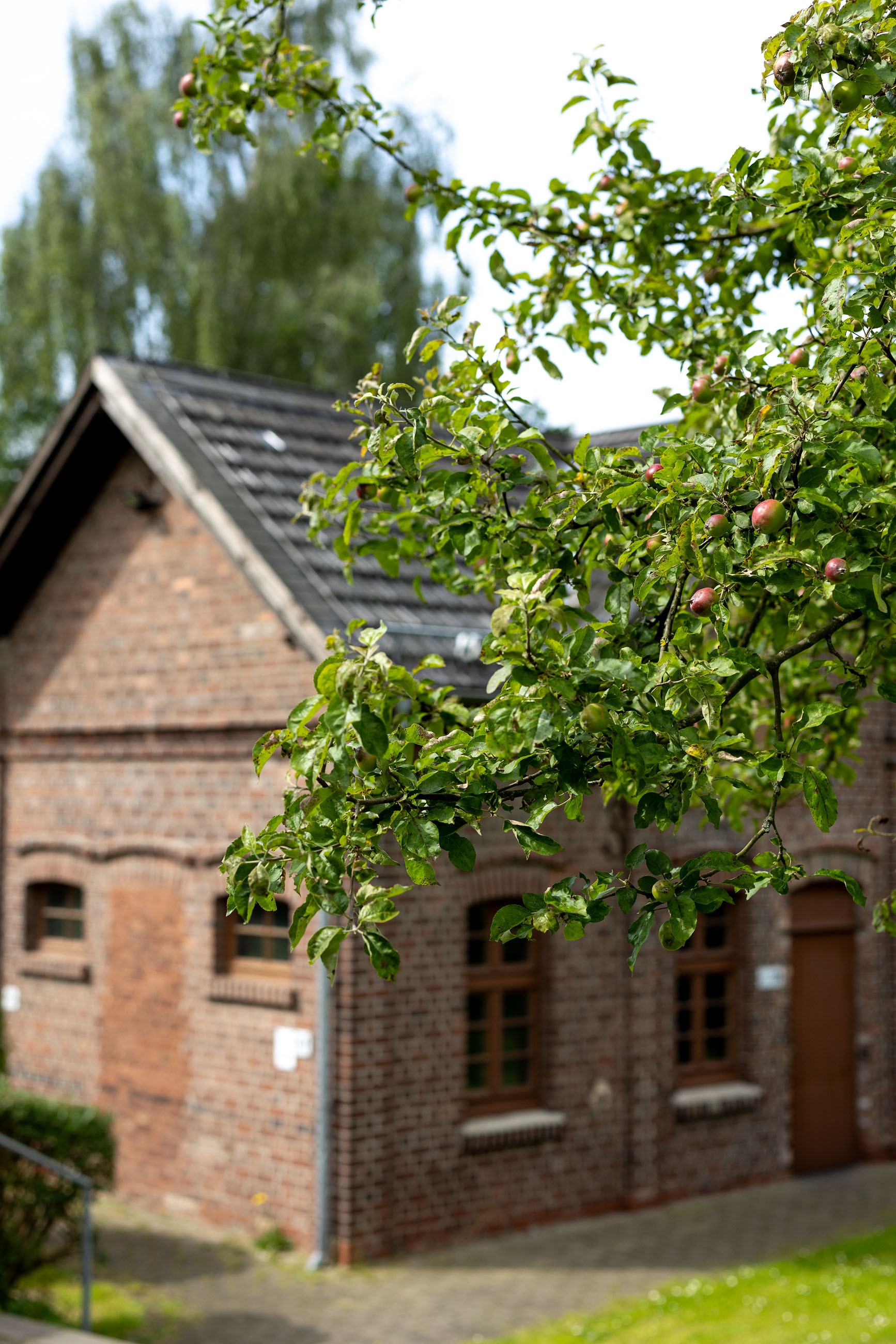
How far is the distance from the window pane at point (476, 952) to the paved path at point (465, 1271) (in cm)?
207

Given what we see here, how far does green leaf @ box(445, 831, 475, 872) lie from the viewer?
3.36 meters

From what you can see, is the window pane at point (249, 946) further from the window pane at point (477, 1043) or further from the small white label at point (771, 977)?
the small white label at point (771, 977)

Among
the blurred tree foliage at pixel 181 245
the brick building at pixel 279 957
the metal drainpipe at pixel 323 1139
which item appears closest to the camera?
the metal drainpipe at pixel 323 1139

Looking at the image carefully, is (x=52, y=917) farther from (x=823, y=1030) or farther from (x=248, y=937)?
(x=823, y=1030)

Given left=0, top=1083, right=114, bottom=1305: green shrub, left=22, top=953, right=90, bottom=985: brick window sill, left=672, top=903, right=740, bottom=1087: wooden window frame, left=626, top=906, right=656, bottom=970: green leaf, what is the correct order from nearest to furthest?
left=626, top=906, right=656, bottom=970: green leaf, left=0, top=1083, right=114, bottom=1305: green shrub, left=672, top=903, right=740, bottom=1087: wooden window frame, left=22, top=953, right=90, bottom=985: brick window sill

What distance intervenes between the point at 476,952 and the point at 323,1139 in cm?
193

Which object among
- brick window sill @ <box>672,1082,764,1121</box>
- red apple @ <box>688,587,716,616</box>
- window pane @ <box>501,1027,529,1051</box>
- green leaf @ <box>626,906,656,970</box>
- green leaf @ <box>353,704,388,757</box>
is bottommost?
brick window sill @ <box>672,1082,764,1121</box>

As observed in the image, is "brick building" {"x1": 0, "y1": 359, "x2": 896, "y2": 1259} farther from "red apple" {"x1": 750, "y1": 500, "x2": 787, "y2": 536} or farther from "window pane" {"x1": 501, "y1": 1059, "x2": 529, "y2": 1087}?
"red apple" {"x1": 750, "y1": 500, "x2": 787, "y2": 536}

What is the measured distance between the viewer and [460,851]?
342 centimetres

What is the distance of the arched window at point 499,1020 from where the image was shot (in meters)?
11.9

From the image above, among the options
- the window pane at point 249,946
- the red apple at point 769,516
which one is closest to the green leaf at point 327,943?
the red apple at point 769,516

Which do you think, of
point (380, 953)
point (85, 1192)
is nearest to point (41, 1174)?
point (85, 1192)

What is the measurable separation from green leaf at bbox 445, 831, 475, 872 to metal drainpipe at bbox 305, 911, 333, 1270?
747 centimetres

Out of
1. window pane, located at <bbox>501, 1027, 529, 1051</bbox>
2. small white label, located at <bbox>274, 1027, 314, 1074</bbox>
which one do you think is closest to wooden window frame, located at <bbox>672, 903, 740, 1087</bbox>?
window pane, located at <bbox>501, 1027, 529, 1051</bbox>
